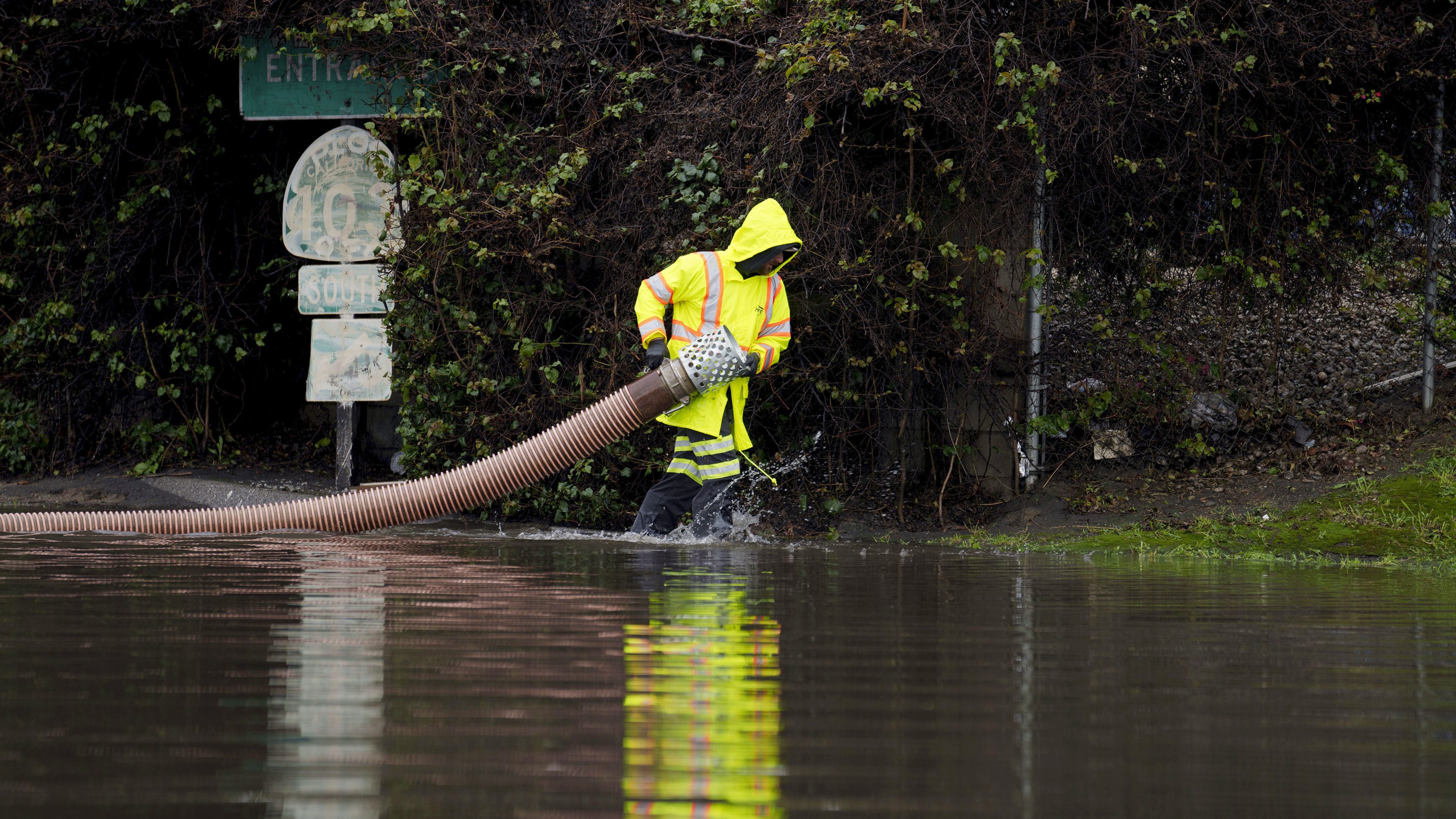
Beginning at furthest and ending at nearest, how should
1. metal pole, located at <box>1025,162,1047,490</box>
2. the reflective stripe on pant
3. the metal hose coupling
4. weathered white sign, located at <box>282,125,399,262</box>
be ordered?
weathered white sign, located at <box>282,125,399,262</box>
metal pole, located at <box>1025,162,1047,490</box>
the reflective stripe on pant
the metal hose coupling

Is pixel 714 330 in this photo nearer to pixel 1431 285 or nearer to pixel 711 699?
pixel 711 699

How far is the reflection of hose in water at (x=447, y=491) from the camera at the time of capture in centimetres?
729

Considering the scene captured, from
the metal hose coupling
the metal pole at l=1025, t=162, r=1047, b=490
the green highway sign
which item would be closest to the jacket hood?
the metal hose coupling

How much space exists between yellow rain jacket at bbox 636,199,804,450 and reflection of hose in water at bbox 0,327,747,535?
0.18 metres

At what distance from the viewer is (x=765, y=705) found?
8.66 feet

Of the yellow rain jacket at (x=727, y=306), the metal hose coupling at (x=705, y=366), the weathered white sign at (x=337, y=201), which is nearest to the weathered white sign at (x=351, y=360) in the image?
the weathered white sign at (x=337, y=201)

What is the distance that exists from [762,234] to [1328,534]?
3.50 metres

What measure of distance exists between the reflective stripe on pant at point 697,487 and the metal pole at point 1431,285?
480 centimetres

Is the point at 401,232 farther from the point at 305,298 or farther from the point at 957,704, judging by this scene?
the point at 957,704

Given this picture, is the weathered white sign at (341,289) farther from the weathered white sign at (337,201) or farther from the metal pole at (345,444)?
the metal pole at (345,444)

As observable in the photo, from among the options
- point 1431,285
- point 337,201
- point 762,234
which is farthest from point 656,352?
point 1431,285

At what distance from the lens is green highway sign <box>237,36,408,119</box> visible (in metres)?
9.32

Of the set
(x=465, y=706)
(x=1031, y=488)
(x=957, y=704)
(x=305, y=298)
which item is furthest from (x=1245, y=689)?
(x=305, y=298)

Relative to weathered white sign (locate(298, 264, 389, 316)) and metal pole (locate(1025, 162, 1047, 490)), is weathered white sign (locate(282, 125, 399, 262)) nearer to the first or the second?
weathered white sign (locate(298, 264, 389, 316))
